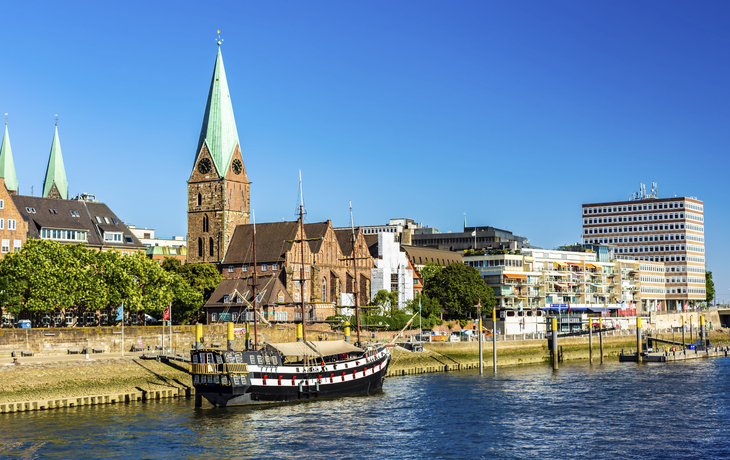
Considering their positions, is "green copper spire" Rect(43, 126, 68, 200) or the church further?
"green copper spire" Rect(43, 126, 68, 200)

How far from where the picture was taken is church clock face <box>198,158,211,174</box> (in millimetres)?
152250

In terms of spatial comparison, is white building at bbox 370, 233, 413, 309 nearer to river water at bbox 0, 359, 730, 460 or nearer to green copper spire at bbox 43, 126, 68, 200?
river water at bbox 0, 359, 730, 460

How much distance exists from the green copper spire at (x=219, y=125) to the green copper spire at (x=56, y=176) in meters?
53.4

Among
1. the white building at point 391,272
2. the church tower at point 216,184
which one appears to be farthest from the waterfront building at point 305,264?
the church tower at point 216,184

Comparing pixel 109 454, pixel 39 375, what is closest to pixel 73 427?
pixel 109 454

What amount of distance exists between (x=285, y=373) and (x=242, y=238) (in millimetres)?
79966

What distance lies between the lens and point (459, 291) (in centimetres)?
14588

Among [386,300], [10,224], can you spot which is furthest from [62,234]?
[386,300]

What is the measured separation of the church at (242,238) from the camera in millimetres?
138625

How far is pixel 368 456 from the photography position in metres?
48.7

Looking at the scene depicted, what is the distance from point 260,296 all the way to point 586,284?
94.0m

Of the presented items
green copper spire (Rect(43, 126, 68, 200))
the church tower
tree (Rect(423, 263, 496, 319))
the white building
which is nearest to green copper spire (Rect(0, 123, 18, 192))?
green copper spire (Rect(43, 126, 68, 200))

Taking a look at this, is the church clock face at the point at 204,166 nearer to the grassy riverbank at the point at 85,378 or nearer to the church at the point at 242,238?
the church at the point at 242,238

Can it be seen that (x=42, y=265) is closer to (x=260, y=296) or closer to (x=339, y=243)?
(x=260, y=296)
